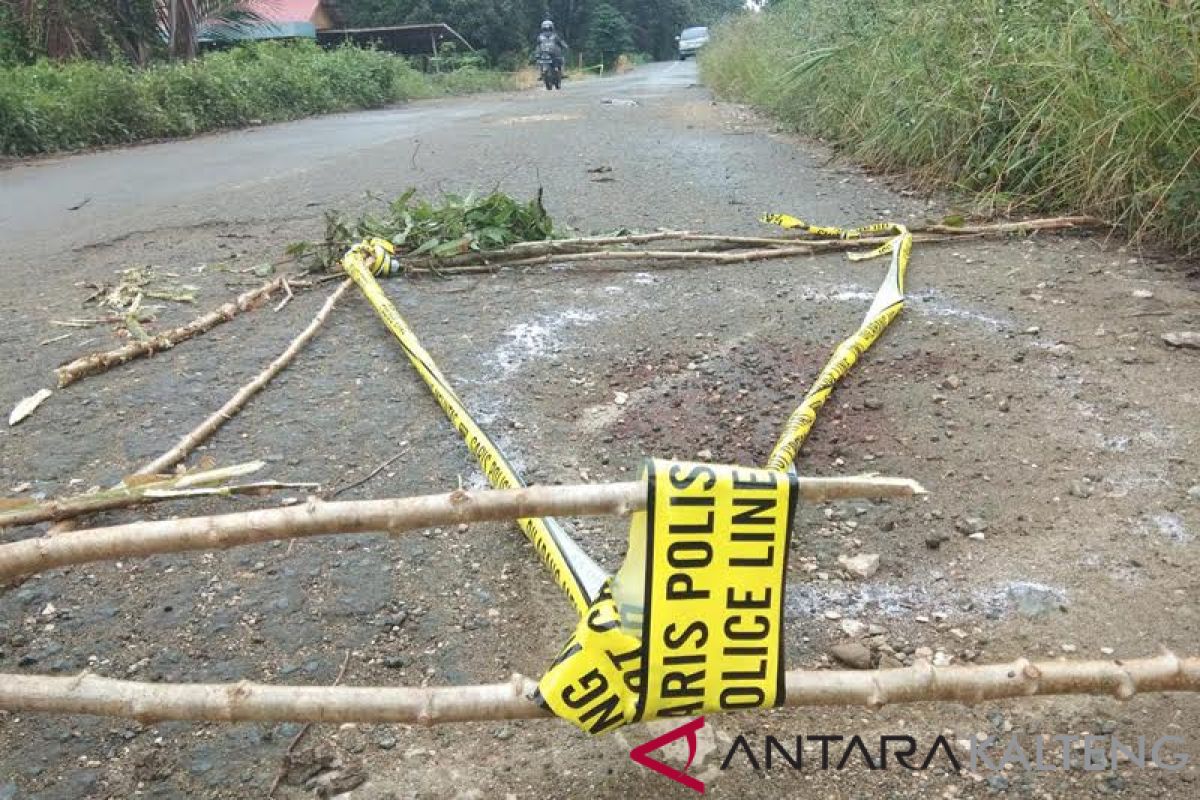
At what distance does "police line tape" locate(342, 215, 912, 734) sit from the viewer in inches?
44.7

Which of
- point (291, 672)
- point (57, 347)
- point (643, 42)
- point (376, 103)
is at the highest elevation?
point (643, 42)

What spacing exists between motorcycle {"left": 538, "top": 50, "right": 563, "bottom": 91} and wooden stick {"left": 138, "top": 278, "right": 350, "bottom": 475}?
2011 centimetres

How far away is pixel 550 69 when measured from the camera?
874 inches

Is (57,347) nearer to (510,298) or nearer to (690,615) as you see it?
(510,298)

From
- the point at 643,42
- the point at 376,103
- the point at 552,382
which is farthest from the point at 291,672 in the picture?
the point at 643,42

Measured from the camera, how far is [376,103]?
18031 millimetres

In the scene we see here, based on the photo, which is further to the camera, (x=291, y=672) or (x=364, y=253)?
(x=364, y=253)

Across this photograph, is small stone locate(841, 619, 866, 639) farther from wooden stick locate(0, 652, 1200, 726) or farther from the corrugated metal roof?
the corrugated metal roof

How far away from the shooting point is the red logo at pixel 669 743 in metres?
1.39

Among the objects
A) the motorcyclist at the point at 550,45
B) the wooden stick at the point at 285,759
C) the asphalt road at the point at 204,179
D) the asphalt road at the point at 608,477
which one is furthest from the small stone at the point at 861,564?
the motorcyclist at the point at 550,45

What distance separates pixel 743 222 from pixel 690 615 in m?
3.90

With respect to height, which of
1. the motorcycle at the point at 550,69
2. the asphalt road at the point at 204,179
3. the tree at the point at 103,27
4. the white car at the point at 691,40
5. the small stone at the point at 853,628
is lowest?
the small stone at the point at 853,628

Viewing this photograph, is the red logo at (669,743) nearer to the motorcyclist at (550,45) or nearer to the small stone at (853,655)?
the small stone at (853,655)

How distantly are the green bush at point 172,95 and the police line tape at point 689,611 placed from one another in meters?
11.0
